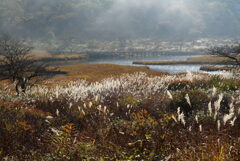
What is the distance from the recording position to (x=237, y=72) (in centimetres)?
1717

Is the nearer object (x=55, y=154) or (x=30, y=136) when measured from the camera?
(x=55, y=154)

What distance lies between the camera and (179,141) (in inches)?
192

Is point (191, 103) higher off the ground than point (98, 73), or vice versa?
point (191, 103)

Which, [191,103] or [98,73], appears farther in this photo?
[98,73]

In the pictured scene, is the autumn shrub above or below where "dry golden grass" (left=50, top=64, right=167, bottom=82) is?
above

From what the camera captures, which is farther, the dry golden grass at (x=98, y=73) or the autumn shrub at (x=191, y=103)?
the dry golden grass at (x=98, y=73)

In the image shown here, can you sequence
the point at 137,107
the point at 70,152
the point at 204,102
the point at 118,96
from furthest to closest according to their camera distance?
the point at 118,96, the point at 204,102, the point at 137,107, the point at 70,152

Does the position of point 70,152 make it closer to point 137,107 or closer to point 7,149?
point 7,149

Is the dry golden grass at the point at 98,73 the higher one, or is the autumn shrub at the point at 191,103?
the autumn shrub at the point at 191,103

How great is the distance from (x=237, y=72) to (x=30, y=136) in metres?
15.4

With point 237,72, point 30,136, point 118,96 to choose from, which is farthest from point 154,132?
point 237,72

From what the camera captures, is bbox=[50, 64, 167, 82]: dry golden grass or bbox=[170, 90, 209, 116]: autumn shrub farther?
bbox=[50, 64, 167, 82]: dry golden grass

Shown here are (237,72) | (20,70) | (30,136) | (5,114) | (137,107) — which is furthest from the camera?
(20,70)

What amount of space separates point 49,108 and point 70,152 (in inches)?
217
